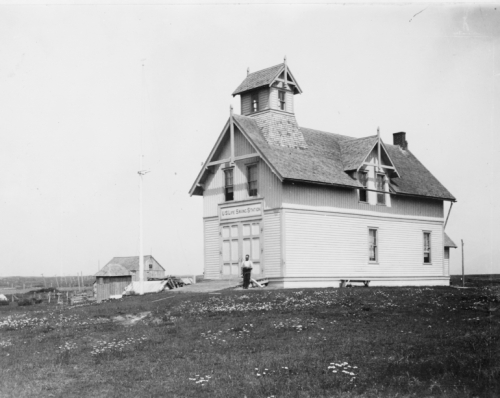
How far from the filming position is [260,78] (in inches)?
1412

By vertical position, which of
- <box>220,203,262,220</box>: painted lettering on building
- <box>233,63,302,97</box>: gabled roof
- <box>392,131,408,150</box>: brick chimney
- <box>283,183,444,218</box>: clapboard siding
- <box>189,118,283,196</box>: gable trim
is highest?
<box>233,63,302,97</box>: gabled roof

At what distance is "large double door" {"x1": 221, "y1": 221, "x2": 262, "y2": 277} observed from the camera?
1312 inches

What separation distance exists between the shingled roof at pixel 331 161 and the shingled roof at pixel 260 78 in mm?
1961

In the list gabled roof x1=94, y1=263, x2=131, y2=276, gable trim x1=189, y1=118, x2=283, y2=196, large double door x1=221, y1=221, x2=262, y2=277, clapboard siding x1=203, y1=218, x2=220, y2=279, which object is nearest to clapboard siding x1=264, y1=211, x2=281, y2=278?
large double door x1=221, y1=221, x2=262, y2=277

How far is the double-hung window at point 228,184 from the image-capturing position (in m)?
35.6

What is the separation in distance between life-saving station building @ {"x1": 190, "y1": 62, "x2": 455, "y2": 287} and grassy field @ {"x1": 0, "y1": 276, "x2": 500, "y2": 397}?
6.70 meters

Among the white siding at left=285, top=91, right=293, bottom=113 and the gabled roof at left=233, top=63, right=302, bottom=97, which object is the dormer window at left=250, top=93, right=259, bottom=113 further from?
the white siding at left=285, top=91, right=293, bottom=113

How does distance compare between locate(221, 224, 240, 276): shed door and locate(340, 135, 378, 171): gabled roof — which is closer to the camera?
locate(221, 224, 240, 276): shed door

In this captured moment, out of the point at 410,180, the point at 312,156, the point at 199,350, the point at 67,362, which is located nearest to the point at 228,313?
the point at 199,350

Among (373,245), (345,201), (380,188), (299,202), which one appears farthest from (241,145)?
(373,245)

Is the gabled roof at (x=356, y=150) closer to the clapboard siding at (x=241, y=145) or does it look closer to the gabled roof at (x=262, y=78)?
the gabled roof at (x=262, y=78)

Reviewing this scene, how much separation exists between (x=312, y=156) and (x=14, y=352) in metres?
21.0

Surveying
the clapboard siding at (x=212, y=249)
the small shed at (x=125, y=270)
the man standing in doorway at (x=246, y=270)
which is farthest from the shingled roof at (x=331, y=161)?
the small shed at (x=125, y=270)

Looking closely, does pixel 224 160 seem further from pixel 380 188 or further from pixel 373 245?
pixel 373 245
